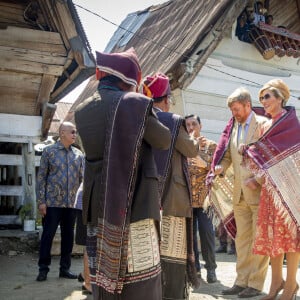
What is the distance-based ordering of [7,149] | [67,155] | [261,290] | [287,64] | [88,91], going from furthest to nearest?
1. [88,91]
2. [287,64]
3. [7,149]
4. [67,155]
5. [261,290]

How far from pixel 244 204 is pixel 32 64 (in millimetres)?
3448

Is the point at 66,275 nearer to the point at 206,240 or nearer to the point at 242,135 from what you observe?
the point at 206,240

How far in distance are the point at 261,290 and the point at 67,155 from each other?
2526 mm

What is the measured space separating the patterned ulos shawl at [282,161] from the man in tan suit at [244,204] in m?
0.29

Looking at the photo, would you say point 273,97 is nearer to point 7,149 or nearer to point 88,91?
point 7,149

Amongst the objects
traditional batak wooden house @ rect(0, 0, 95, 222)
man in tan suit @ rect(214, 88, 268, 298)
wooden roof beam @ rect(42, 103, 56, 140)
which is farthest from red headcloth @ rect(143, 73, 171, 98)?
wooden roof beam @ rect(42, 103, 56, 140)

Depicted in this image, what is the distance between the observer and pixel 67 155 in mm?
5402

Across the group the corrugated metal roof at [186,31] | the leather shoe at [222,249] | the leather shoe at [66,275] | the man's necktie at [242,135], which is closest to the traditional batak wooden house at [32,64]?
the leather shoe at [66,275]

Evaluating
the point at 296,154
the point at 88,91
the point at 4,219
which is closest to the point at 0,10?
the point at 4,219

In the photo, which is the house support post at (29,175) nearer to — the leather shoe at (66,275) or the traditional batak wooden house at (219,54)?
the leather shoe at (66,275)

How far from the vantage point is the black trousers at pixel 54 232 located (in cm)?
515

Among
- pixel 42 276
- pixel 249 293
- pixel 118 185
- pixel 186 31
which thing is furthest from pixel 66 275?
pixel 186 31

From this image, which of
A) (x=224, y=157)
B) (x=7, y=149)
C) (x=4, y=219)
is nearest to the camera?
(x=224, y=157)

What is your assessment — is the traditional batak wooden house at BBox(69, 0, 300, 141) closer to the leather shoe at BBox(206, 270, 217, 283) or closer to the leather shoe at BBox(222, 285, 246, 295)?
the leather shoe at BBox(206, 270, 217, 283)
